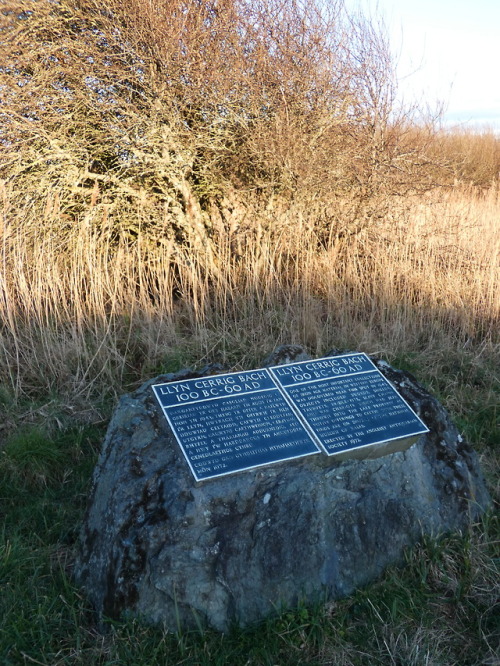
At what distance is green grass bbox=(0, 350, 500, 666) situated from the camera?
223cm

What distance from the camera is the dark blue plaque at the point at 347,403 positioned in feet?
9.13

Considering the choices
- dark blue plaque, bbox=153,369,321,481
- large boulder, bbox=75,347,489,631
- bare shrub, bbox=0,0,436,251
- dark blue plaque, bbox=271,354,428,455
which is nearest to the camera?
large boulder, bbox=75,347,489,631

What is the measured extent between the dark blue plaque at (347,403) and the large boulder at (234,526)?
114 mm

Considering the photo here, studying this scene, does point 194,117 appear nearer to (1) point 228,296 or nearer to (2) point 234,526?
(1) point 228,296

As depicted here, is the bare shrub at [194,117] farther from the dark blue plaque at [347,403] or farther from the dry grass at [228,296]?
the dark blue plaque at [347,403]

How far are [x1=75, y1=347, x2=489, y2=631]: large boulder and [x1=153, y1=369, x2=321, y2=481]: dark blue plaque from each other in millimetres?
56

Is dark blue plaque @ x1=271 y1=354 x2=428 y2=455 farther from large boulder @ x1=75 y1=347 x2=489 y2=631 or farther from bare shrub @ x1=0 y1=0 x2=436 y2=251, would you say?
bare shrub @ x1=0 y1=0 x2=436 y2=251

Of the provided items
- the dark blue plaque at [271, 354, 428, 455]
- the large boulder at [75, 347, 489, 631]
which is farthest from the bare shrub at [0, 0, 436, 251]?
the large boulder at [75, 347, 489, 631]

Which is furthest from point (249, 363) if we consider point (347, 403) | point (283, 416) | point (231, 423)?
point (231, 423)

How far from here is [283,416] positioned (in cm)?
282

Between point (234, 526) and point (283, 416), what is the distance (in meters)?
0.60

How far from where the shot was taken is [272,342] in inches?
180

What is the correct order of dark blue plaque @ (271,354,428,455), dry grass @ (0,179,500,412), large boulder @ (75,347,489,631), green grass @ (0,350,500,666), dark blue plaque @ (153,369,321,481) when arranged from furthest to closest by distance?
dry grass @ (0,179,500,412) < dark blue plaque @ (271,354,428,455) < dark blue plaque @ (153,369,321,481) < large boulder @ (75,347,489,631) < green grass @ (0,350,500,666)

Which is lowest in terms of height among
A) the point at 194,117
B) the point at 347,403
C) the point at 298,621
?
the point at 298,621
